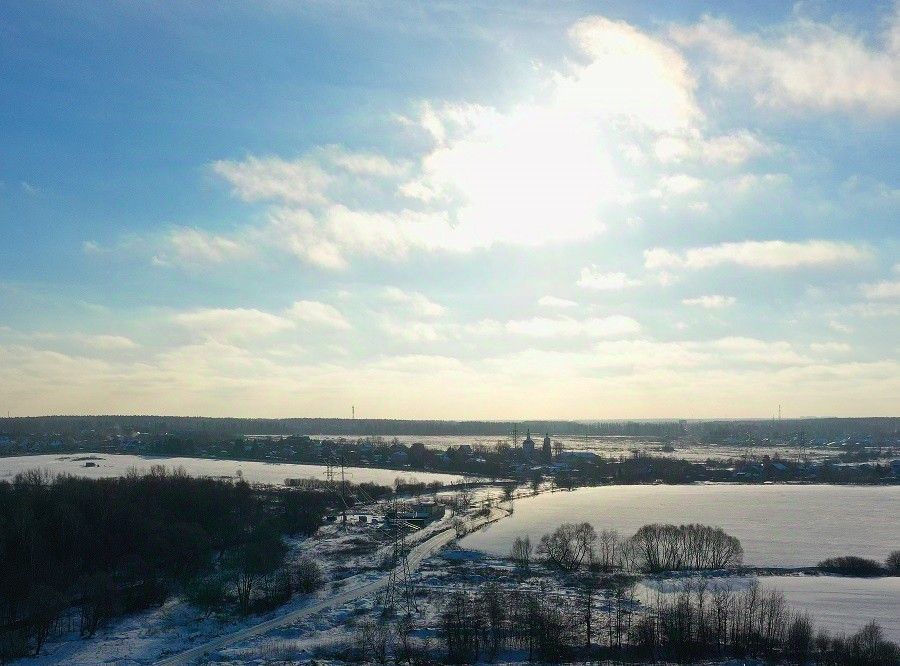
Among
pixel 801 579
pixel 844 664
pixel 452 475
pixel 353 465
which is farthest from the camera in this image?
pixel 353 465

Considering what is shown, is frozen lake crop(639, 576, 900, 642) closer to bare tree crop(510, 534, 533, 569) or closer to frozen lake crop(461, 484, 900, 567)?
frozen lake crop(461, 484, 900, 567)

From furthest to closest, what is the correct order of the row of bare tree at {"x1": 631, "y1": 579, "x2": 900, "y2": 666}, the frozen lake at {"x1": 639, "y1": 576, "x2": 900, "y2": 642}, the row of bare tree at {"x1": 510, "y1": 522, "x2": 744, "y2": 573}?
the row of bare tree at {"x1": 510, "y1": 522, "x2": 744, "y2": 573}, the frozen lake at {"x1": 639, "y1": 576, "x2": 900, "y2": 642}, the row of bare tree at {"x1": 631, "y1": 579, "x2": 900, "y2": 666}

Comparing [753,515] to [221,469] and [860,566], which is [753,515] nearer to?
[860,566]

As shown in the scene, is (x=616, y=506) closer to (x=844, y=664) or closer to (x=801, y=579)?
(x=801, y=579)

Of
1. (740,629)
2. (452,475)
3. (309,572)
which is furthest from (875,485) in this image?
(309,572)

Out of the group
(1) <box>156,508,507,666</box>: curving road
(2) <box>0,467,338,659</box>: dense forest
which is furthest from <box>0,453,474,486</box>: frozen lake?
(1) <box>156,508,507,666</box>: curving road

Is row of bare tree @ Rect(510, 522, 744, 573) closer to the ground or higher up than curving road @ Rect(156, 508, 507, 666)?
higher up
